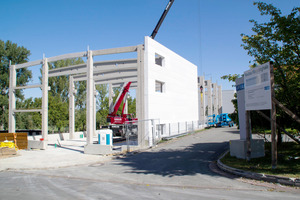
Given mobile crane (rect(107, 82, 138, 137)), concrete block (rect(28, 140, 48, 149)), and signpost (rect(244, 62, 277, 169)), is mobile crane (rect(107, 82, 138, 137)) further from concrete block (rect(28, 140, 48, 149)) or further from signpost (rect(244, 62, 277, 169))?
signpost (rect(244, 62, 277, 169))

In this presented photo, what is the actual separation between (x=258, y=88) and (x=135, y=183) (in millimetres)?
6514

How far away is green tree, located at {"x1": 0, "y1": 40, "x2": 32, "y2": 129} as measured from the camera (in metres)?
39.9

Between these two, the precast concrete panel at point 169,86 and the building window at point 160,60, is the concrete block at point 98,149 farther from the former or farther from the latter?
the building window at point 160,60

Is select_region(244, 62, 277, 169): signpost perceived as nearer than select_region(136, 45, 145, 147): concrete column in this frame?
Yes

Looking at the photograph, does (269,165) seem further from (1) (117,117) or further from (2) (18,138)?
(2) (18,138)

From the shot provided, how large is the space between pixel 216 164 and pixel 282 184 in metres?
4.00

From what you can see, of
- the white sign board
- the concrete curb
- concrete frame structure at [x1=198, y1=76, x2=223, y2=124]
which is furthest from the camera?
concrete frame structure at [x1=198, y1=76, x2=223, y2=124]

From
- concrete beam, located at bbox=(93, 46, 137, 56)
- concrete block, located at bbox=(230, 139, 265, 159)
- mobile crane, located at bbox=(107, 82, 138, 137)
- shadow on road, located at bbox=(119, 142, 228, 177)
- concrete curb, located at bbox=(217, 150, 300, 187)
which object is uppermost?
concrete beam, located at bbox=(93, 46, 137, 56)

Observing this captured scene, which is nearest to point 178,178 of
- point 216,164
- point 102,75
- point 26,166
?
point 216,164

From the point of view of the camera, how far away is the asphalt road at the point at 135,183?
6.95m

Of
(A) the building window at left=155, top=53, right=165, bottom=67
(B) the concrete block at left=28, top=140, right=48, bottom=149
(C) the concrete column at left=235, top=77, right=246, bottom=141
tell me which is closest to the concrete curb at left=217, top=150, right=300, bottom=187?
(C) the concrete column at left=235, top=77, right=246, bottom=141

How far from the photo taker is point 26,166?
1266 cm

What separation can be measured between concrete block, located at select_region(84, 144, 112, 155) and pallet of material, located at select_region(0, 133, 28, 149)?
6685 mm

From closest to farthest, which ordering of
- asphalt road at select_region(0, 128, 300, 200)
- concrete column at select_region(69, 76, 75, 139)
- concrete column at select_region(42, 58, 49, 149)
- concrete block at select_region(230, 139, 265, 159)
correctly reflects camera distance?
1. asphalt road at select_region(0, 128, 300, 200)
2. concrete block at select_region(230, 139, 265, 159)
3. concrete column at select_region(42, 58, 49, 149)
4. concrete column at select_region(69, 76, 75, 139)
